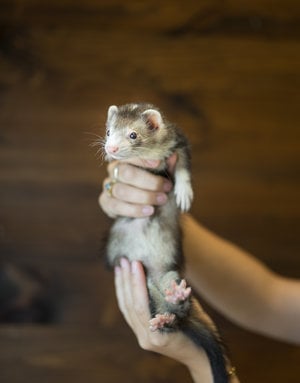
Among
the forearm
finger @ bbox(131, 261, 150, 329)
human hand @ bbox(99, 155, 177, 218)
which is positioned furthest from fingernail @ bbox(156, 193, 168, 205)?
the forearm

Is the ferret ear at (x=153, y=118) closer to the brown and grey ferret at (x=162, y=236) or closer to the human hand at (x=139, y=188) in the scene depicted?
the brown and grey ferret at (x=162, y=236)

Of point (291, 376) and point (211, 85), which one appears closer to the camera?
point (211, 85)

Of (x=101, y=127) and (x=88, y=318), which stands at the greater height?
(x=101, y=127)

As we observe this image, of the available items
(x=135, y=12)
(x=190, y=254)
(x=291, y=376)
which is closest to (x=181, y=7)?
(x=135, y=12)

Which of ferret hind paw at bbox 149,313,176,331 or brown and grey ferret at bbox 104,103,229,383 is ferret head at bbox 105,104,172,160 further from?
ferret hind paw at bbox 149,313,176,331

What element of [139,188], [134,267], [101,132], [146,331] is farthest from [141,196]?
[101,132]

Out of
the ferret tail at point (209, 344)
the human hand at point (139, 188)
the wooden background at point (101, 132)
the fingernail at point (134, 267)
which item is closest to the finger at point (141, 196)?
the human hand at point (139, 188)

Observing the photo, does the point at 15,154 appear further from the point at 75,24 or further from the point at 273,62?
the point at 273,62
